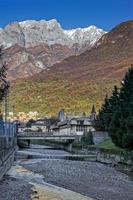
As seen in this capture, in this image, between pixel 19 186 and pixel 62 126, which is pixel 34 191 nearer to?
pixel 19 186

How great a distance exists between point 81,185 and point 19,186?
6.29 m

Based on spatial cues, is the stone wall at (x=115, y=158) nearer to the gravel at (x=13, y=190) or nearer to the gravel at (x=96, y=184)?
the gravel at (x=96, y=184)

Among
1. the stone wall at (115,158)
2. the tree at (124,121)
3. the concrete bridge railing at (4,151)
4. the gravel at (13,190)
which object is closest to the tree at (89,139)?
the stone wall at (115,158)

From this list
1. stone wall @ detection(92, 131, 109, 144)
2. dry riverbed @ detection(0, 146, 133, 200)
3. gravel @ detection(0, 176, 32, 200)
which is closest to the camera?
gravel @ detection(0, 176, 32, 200)

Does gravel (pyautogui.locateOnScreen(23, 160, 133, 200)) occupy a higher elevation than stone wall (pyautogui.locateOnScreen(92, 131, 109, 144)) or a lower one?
lower

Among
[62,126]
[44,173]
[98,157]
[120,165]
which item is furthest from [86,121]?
[44,173]

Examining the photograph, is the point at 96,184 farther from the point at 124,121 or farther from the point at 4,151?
the point at 124,121

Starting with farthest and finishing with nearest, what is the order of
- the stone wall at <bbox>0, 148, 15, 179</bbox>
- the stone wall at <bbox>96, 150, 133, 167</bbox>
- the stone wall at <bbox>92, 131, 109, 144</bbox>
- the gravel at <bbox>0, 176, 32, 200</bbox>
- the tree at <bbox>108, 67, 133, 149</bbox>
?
the stone wall at <bbox>92, 131, 109, 144</bbox>
the tree at <bbox>108, 67, 133, 149</bbox>
the stone wall at <bbox>96, 150, 133, 167</bbox>
the stone wall at <bbox>0, 148, 15, 179</bbox>
the gravel at <bbox>0, 176, 32, 200</bbox>

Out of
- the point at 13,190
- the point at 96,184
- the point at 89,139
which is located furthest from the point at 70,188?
the point at 89,139

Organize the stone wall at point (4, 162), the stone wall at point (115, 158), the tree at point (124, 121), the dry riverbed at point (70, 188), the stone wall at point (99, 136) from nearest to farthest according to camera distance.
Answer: the dry riverbed at point (70, 188) → the stone wall at point (4, 162) → the stone wall at point (115, 158) → the tree at point (124, 121) → the stone wall at point (99, 136)

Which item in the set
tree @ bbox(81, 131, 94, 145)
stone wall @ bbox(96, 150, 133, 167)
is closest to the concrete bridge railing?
stone wall @ bbox(96, 150, 133, 167)

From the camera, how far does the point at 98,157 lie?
271 feet

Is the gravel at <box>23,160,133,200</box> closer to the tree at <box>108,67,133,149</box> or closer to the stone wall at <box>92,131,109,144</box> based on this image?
the tree at <box>108,67,133,149</box>

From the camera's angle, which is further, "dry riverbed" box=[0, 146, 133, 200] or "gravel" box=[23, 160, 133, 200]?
"gravel" box=[23, 160, 133, 200]
